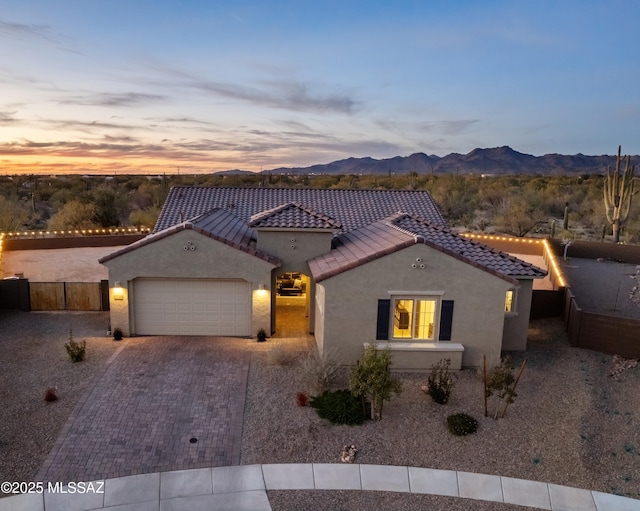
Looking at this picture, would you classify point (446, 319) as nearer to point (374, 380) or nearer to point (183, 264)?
point (374, 380)

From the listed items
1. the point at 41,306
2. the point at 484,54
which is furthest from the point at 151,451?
the point at 484,54

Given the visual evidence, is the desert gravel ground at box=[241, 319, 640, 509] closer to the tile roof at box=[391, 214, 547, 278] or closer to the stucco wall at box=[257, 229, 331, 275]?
the tile roof at box=[391, 214, 547, 278]

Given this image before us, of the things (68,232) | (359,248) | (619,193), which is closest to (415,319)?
(359,248)

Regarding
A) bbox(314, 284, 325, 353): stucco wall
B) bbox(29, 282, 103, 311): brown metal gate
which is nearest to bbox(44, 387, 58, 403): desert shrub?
bbox(314, 284, 325, 353): stucco wall

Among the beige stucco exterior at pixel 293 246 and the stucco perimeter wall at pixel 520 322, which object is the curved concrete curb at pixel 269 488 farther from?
the beige stucco exterior at pixel 293 246

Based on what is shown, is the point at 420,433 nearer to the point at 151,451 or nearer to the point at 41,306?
the point at 151,451
